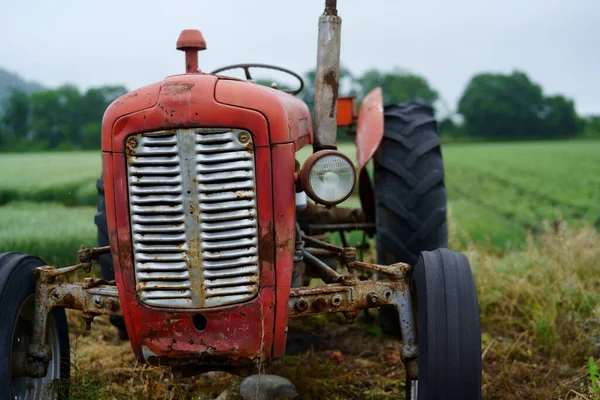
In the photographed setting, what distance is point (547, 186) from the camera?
13273 mm

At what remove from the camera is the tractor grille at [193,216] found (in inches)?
95.1

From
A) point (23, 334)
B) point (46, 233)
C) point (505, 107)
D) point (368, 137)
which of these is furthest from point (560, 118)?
point (23, 334)

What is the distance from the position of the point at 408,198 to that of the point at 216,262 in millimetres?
1651

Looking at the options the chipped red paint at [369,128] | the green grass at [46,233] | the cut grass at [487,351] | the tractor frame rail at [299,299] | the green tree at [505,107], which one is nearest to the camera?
the tractor frame rail at [299,299]

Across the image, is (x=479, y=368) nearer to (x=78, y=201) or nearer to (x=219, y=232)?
(x=219, y=232)

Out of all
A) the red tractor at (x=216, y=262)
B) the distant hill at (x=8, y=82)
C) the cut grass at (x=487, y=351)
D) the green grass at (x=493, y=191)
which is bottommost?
the cut grass at (x=487, y=351)

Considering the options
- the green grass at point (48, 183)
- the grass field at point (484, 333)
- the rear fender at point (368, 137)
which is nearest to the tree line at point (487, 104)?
the green grass at point (48, 183)

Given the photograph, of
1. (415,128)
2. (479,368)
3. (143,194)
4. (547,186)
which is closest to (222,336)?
(143,194)

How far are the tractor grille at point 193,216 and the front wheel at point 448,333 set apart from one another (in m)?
0.72

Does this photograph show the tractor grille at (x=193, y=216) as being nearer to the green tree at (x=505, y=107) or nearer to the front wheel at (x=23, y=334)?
the front wheel at (x=23, y=334)

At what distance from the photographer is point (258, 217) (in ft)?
8.29

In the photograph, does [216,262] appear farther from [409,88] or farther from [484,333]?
[409,88]

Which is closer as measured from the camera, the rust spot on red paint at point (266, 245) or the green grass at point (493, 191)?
the rust spot on red paint at point (266, 245)

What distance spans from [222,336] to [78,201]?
7911 mm
